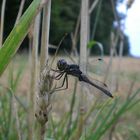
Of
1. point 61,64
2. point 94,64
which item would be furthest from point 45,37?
point 94,64

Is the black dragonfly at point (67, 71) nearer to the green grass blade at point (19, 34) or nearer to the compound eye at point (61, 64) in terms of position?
the compound eye at point (61, 64)

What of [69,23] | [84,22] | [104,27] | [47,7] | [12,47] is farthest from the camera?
[104,27]

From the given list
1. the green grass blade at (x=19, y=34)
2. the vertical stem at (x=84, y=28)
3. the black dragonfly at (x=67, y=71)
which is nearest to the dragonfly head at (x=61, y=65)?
the black dragonfly at (x=67, y=71)

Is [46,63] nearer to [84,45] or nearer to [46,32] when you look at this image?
[46,32]

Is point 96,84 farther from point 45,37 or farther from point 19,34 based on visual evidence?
point 19,34

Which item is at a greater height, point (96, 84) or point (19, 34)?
point (19, 34)

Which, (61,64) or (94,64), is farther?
(94,64)

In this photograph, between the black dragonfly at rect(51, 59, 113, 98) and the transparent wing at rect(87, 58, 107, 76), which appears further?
the transparent wing at rect(87, 58, 107, 76)

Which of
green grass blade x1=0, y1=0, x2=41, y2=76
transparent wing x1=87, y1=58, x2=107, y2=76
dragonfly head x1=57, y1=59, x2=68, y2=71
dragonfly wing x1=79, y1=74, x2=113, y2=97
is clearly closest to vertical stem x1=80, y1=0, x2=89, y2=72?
transparent wing x1=87, y1=58, x2=107, y2=76

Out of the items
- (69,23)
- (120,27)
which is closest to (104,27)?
(69,23)

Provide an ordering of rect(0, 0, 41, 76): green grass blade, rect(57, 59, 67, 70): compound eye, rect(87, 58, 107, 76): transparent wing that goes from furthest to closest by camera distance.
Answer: rect(87, 58, 107, 76): transparent wing, rect(57, 59, 67, 70): compound eye, rect(0, 0, 41, 76): green grass blade

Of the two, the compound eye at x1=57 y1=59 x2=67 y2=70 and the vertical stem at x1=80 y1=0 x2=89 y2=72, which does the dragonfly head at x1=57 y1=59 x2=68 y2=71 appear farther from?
the vertical stem at x1=80 y1=0 x2=89 y2=72
